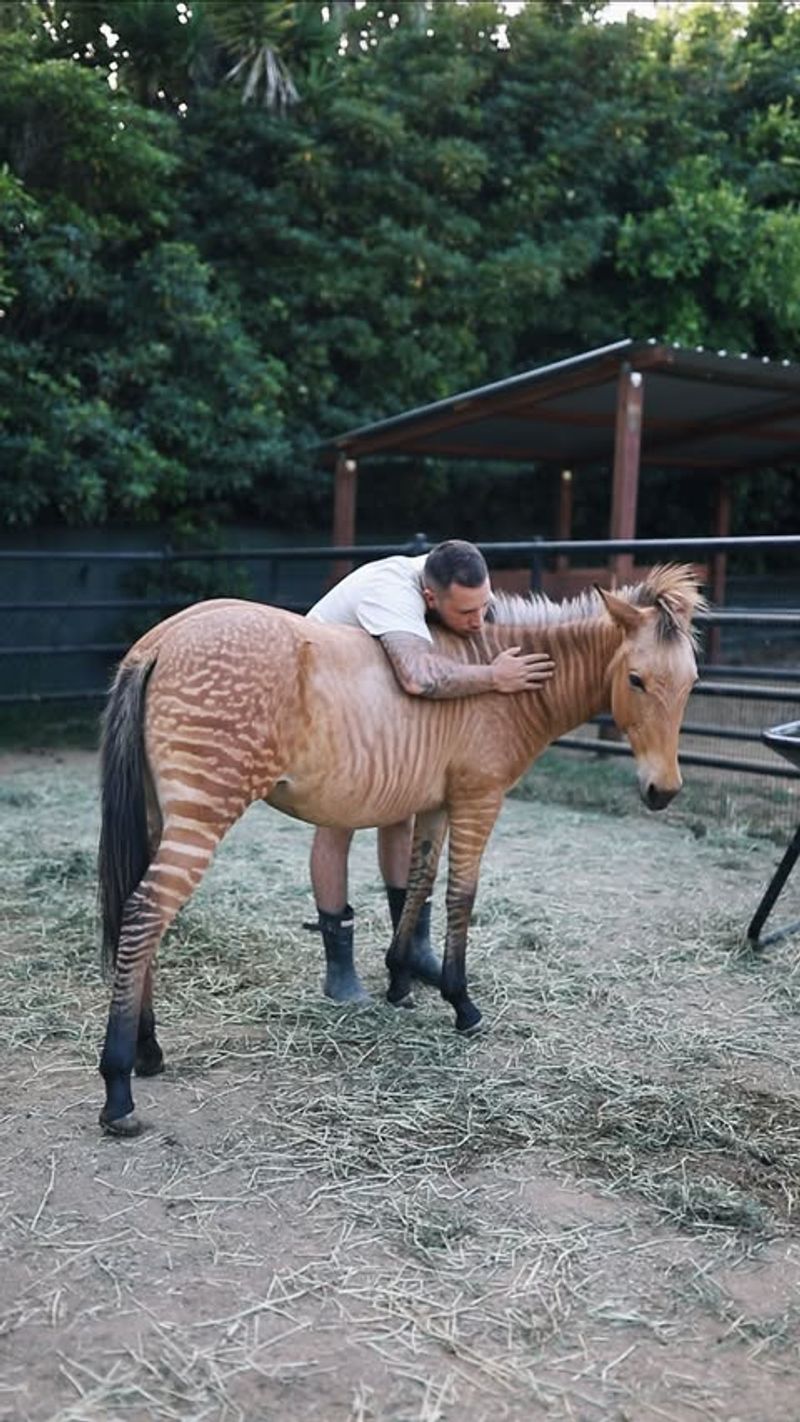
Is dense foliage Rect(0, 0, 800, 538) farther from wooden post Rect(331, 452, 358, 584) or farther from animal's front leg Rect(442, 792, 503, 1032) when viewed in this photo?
animal's front leg Rect(442, 792, 503, 1032)

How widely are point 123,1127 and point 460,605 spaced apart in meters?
1.53

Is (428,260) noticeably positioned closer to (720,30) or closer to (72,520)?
(72,520)

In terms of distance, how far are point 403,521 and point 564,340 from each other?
115 inches

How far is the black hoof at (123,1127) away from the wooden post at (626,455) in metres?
5.89

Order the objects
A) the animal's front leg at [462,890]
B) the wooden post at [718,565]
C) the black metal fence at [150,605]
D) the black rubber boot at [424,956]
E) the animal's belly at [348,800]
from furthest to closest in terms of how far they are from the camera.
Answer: the wooden post at [718,565]
the black metal fence at [150,605]
the black rubber boot at [424,956]
the animal's front leg at [462,890]
the animal's belly at [348,800]

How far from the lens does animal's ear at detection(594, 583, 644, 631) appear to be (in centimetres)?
304

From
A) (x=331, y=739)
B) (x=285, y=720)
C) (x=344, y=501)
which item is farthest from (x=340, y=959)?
(x=344, y=501)

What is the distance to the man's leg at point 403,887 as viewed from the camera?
11.8 feet

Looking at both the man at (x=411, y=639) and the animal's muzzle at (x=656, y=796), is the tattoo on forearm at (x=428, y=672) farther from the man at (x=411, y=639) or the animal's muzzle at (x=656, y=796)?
the animal's muzzle at (x=656, y=796)

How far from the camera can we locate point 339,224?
11.6 metres

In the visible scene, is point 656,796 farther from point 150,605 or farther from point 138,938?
point 150,605

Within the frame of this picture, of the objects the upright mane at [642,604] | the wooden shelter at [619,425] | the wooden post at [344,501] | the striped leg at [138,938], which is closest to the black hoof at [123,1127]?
the striped leg at [138,938]

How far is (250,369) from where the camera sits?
32.1 feet

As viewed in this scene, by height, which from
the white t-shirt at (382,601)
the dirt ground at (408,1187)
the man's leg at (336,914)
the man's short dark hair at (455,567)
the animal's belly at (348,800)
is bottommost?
the dirt ground at (408,1187)
